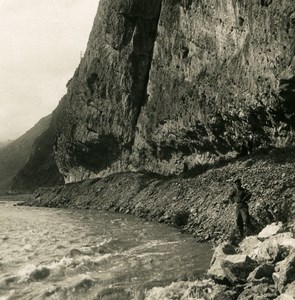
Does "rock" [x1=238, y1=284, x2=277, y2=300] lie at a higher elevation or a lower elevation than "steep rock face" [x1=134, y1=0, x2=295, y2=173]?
lower

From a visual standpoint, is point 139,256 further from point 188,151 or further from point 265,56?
point 188,151

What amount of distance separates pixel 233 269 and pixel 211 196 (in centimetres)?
1283

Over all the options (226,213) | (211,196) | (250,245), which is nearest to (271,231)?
(250,245)

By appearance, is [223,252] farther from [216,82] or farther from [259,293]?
[216,82]

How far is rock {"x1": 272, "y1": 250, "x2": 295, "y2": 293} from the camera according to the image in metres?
8.45

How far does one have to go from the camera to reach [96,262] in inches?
581

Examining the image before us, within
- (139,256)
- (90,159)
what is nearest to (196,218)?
(139,256)

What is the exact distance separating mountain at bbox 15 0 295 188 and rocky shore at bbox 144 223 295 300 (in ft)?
44.5

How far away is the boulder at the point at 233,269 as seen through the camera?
9.81 metres

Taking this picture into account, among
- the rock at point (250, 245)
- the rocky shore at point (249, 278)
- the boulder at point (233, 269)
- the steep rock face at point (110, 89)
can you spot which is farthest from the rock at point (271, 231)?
the steep rock face at point (110, 89)

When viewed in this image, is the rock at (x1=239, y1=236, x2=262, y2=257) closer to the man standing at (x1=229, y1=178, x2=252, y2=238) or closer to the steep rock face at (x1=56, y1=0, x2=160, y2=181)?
the man standing at (x1=229, y1=178, x2=252, y2=238)

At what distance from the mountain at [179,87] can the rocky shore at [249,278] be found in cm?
1355

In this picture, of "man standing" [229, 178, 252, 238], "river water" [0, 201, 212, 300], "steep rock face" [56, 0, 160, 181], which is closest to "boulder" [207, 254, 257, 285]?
"river water" [0, 201, 212, 300]

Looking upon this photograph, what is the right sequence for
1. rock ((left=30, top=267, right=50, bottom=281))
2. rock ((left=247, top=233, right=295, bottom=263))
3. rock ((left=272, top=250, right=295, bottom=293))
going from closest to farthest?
rock ((left=272, top=250, right=295, bottom=293)), rock ((left=247, top=233, right=295, bottom=263)), rock ((left=30, top=267, right=50, bottom=281))
